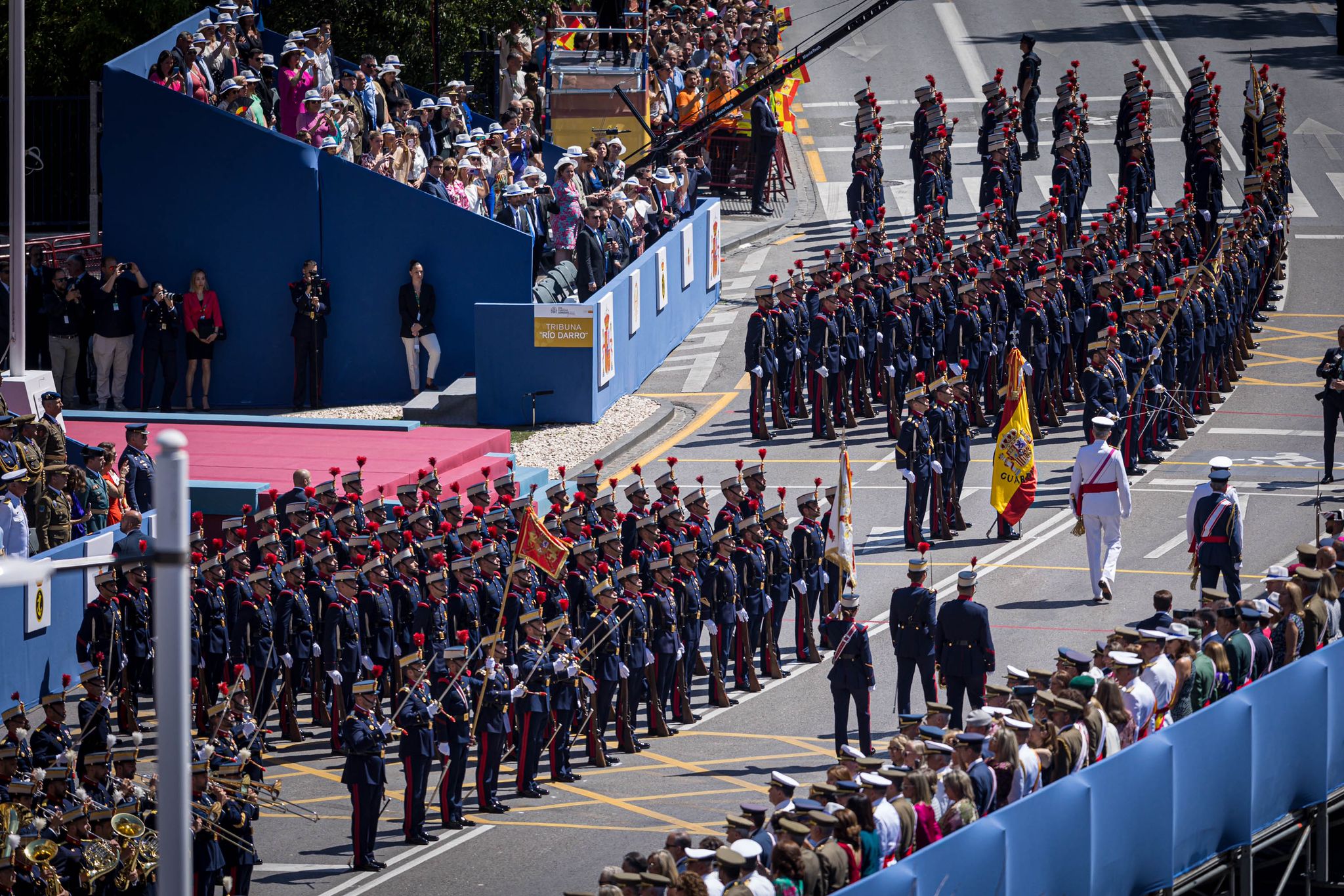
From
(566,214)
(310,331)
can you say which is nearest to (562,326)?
(566,214)

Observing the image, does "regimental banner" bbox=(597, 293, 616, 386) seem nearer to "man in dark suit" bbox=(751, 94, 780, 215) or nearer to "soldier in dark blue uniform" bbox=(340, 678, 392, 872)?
"man in dark suit" bbox=(751, 94, 780, 215)

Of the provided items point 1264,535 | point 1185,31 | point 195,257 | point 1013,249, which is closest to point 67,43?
point 195,257

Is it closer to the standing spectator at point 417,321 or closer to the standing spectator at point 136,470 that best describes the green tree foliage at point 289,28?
the standing spectator at point 417,321

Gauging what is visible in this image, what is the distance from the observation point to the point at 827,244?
1404 inches

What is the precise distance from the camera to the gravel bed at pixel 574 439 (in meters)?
26.4

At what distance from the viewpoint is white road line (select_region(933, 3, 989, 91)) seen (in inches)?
1775

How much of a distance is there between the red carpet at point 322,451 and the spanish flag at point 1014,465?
572cm

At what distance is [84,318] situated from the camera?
27.9 m

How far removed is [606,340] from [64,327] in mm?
7356

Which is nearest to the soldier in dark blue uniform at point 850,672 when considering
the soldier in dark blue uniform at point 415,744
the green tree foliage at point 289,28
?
the soldier in dark blue uniform at point 415,744

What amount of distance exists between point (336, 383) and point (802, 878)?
61.6ft

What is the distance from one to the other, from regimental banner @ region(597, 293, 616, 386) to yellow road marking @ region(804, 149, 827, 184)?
12767mm

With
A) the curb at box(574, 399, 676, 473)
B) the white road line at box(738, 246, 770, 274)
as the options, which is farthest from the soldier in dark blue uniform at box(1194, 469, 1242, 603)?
the white road line at box(738, 246, 770, 274)

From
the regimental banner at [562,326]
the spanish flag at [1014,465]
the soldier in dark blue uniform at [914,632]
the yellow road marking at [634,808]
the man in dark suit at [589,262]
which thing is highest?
the man in dark suit at [589,262]
